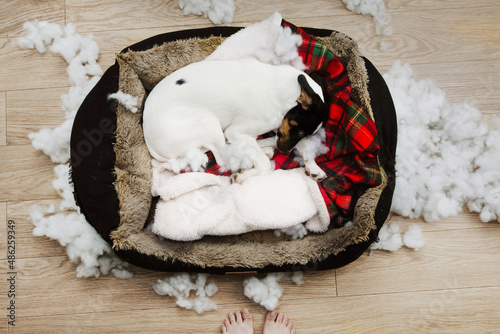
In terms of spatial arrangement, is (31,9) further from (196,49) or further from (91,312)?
(91,312)

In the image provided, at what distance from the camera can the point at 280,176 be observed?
2125mm

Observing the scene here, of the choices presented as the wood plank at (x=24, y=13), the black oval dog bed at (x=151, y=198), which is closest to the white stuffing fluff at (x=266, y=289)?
the black oval dog bed at (x=151, y=198)

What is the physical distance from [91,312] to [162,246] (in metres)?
0.55

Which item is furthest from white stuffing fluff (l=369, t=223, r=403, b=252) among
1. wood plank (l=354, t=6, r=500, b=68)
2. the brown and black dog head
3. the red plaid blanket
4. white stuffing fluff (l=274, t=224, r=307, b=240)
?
wood plank (l=354, t=6, r=500, b=68)

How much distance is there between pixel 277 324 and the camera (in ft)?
6.91

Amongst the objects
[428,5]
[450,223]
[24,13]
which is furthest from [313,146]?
[24,13]

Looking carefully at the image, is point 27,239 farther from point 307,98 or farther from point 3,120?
point 307,98

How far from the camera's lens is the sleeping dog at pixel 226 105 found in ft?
6.42

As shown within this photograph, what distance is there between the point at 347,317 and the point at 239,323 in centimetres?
54

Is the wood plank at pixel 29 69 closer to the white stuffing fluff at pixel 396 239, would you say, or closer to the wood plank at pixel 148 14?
the wood plank at pixel 148 14

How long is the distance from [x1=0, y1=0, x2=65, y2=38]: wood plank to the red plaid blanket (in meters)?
1.20

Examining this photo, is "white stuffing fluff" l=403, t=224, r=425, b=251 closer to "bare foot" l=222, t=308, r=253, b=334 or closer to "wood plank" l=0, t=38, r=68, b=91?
"bare foot" l=222, t=308, r=253, b=334

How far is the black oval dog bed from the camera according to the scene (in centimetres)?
193

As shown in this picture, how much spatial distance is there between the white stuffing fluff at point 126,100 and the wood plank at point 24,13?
0.69 m
